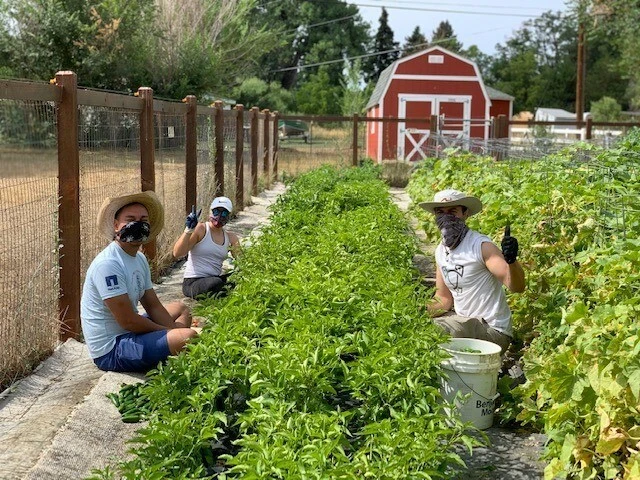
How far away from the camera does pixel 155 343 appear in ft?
17.7

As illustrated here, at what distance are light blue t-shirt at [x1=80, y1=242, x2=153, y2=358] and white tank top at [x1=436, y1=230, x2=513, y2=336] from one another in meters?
2.17

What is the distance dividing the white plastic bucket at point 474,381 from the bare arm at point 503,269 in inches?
25.9

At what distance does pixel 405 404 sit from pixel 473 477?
0.95 meters

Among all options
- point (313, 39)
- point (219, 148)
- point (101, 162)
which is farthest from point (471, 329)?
point (313, 39)

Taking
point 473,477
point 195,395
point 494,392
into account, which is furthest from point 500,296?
point 195,395

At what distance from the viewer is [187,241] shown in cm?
791

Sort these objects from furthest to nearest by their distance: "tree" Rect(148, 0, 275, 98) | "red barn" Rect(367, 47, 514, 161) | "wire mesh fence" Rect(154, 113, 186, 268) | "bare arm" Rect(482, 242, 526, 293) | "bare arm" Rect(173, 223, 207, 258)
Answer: "red barn" Rect(367, 47, 514, 161) → "tree" Rect(148, 0, 275, 98) → "wire mesh fence" Rect(154, 113, 186, 268) → "bare arm" Rect(173, 223, 207, 258) → "bare arm" Rect(482, 242, 526, 293)

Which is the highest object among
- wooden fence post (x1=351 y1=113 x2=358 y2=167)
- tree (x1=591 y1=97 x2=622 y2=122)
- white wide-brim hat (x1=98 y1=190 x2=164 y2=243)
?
tree (x1=591 y1=97 x2=622 y2=122)

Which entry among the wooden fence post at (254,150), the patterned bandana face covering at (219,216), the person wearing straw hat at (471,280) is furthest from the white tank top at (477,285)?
the wooden fence post at (254,150)

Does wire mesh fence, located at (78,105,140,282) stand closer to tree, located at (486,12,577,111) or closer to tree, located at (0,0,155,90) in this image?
tree, located at (0,0,155,90)

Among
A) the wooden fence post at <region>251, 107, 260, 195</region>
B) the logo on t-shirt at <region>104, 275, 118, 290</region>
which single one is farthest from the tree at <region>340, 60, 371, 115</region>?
the logo on t-shirt at <region>104, 275, 118, 290</region>

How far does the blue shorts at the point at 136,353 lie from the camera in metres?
5.38

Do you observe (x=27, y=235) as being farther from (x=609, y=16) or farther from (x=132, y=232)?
(x=609, y=16)

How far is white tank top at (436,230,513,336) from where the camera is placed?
597cm
